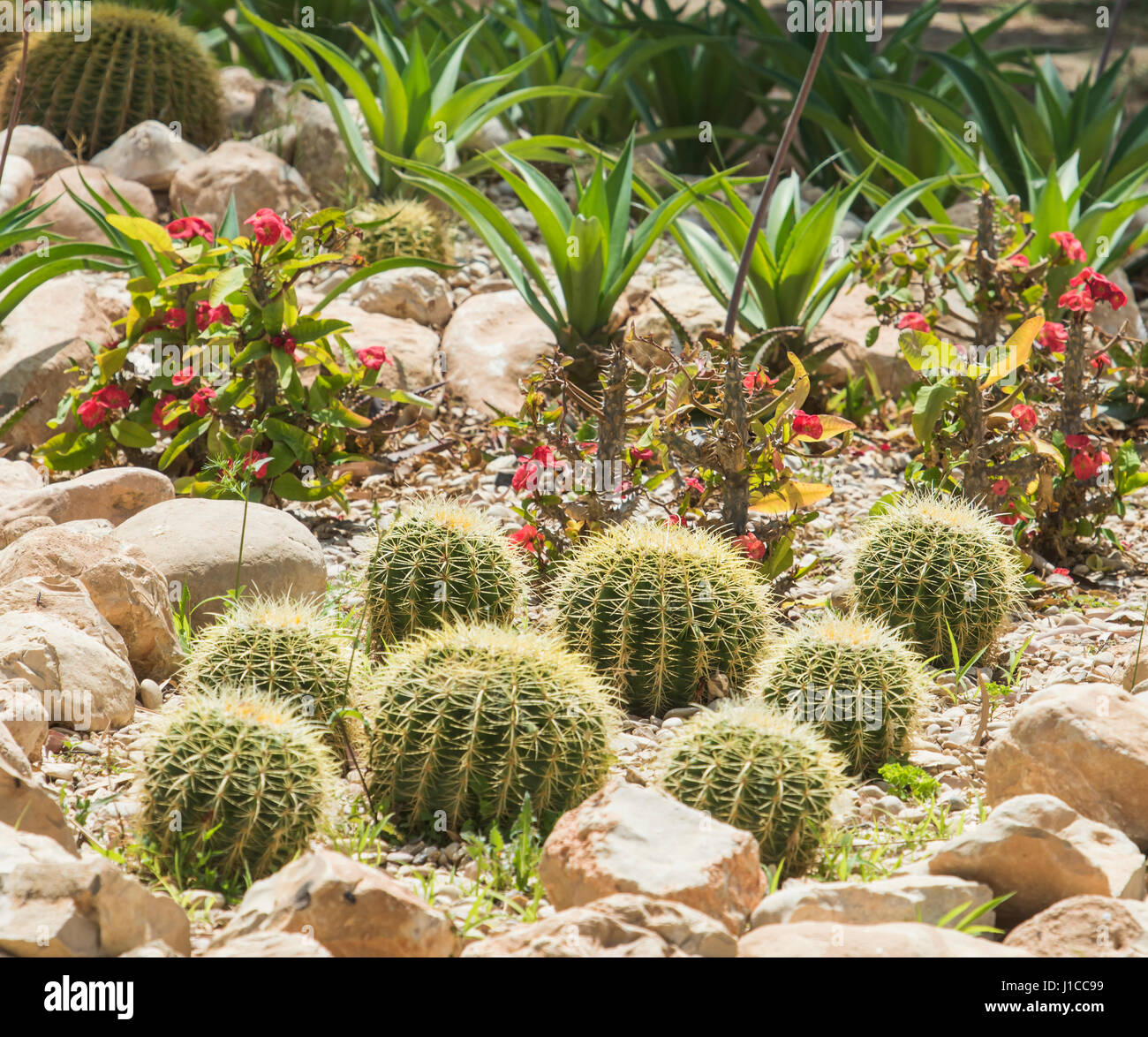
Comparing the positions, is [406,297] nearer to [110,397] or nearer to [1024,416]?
[110,397]

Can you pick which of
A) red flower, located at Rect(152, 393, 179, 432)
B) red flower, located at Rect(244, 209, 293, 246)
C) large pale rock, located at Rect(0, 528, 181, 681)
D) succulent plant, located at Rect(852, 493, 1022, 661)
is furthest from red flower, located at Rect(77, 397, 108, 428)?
succulent plant, located at Rect(852, 493, 1022, 661)

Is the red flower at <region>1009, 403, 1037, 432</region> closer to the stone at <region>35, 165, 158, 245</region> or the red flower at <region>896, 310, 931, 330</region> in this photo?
the red flower at <region>896, 310, 931, 330</region>

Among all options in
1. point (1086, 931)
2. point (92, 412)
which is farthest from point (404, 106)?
point (1086, 931)

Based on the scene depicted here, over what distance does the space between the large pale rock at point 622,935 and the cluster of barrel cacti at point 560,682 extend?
43 cm

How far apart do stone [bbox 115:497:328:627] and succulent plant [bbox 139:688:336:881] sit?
3.51 feet

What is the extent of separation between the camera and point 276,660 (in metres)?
2.86

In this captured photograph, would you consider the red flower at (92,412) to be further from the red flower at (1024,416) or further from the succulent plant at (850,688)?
the red flower at (1024,416)

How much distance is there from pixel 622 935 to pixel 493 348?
12.8ft

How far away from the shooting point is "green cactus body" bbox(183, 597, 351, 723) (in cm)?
285

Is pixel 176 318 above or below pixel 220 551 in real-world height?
above

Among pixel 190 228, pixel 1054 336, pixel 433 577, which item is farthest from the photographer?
pixel 190 228

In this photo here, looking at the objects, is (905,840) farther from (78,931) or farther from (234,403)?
(234,403)

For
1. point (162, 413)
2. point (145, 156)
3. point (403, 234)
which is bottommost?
point (162, 413)
